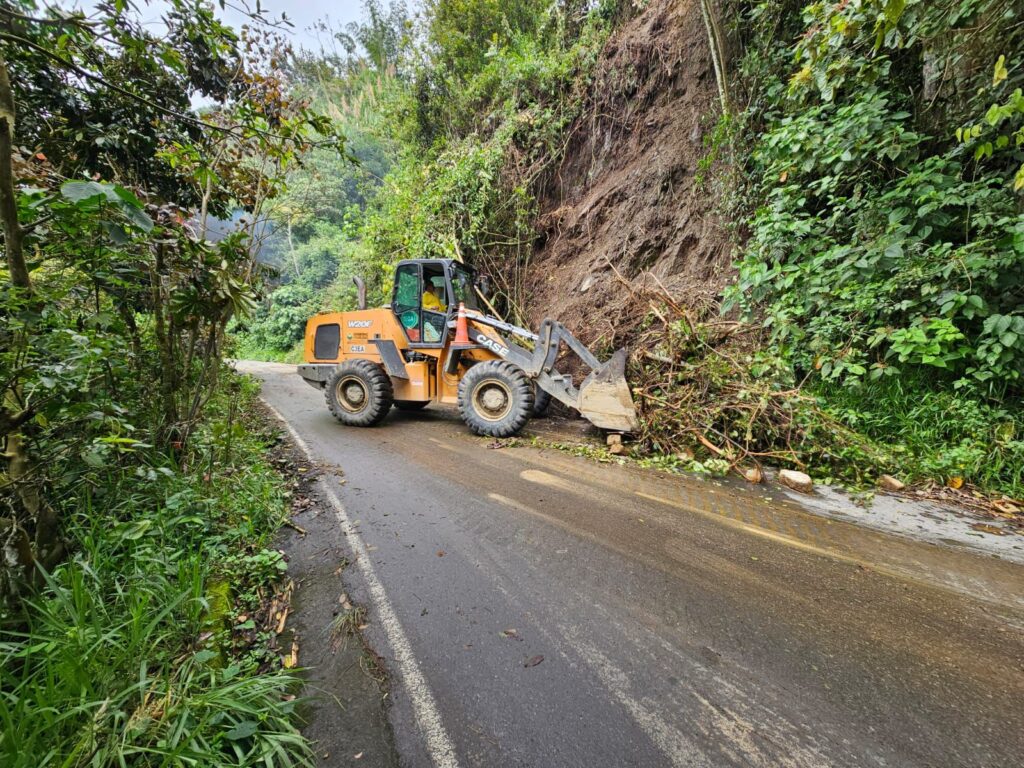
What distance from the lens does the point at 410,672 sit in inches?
67.2

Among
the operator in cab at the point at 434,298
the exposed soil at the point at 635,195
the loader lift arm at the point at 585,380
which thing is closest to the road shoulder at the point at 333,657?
the loader lift arm at the point at 585,380

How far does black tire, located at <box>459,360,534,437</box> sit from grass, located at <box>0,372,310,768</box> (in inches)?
118

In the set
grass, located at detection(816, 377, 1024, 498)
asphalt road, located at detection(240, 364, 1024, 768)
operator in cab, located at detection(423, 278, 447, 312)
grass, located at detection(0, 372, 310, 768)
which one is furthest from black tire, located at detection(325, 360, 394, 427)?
grass, located at detection(816, 377, 1024, 498)

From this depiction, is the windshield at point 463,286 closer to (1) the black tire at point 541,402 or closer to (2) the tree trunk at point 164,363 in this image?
(1) the black tire at point 541,402

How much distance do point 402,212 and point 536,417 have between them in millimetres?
6750

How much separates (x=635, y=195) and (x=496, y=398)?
5.16 m

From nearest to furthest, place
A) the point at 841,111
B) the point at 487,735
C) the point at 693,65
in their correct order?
the point at 487,735 < the point at 841,111 < the point at 693,65

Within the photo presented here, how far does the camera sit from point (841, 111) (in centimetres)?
414

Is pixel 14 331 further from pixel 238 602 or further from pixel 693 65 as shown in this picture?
pixel 693 65

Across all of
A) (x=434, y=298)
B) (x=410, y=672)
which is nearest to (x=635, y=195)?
(x=434, y=298)

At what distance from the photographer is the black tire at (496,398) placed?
5031 mm

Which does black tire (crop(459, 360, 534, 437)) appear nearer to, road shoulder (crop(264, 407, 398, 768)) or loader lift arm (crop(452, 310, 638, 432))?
loader lift arm (crop(452, 310, 638, 432))

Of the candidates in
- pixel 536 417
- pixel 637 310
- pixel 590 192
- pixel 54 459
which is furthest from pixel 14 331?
pixel 590 192

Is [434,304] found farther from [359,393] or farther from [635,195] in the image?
[635,195]
